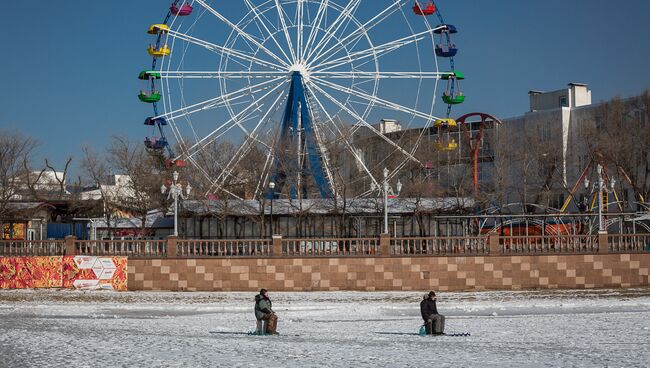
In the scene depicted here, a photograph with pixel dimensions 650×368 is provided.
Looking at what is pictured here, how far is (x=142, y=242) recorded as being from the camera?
52000 mm

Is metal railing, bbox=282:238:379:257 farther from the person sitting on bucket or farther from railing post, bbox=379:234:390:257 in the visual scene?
the person sitting on bucket

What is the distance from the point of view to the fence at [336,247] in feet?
168

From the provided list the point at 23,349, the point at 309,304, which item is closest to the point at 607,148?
the point at 309,304

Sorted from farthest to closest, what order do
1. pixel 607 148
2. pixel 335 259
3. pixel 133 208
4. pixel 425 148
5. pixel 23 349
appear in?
pixel 425 148, pixel 133 208, pixel 607 148, pixel 335 259, pixel 23 349

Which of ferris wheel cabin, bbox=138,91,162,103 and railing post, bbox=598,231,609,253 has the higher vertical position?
ferris wheel cabin, bbox=138,91,162,103

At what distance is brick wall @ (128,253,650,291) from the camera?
168 feet

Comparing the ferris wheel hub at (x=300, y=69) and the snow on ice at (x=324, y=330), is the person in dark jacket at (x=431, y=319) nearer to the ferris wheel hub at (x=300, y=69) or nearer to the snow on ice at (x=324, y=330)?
the snow on ice at (x=324, y=330)

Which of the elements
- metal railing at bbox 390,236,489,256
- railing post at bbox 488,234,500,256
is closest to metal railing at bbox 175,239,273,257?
metal railing at bbox 390,236,489,256

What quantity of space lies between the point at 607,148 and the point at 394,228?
80.7ft

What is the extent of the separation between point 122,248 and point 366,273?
12.2 metres

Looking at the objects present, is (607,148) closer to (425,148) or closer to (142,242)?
(425,148)

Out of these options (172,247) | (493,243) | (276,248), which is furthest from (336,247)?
(172,247)

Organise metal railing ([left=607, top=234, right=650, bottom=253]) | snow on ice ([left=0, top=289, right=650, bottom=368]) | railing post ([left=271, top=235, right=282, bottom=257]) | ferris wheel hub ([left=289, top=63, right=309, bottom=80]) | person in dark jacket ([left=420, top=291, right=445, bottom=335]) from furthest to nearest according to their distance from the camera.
A: ferris wheel hub ([left=289, top=63, right=309, bottom=80])
metal railing ([left=607, top=234, right=650, bottom=253])
railing post ([left=271, top=235, right=282, bottom=257])
person in dark jacket ([left=420, top=291, right=445, bottom=335])
snow on ice ([left=0, top=289, right=650, bottom=368])

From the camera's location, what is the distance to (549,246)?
51844mm
